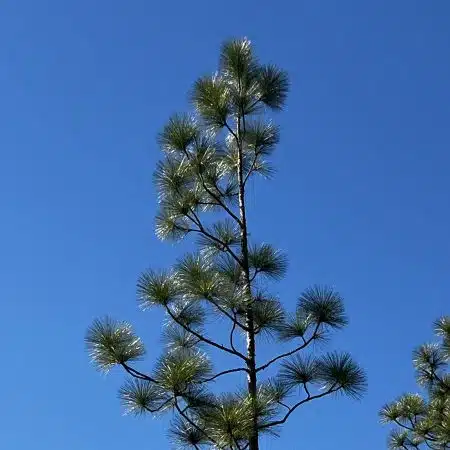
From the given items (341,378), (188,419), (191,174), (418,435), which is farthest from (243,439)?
(418,435)

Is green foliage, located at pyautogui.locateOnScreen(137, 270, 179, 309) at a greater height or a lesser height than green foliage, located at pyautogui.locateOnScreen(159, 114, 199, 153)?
lesser

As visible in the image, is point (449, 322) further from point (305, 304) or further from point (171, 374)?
point (171, 374)

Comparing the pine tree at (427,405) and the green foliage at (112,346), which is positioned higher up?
the pine tree at (427,405)

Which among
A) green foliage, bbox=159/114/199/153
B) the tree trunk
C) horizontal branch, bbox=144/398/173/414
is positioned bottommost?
horizontal branch, bbox=144/398/173/414

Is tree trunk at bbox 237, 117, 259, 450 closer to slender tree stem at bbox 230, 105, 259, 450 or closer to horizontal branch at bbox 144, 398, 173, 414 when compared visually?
slender tree stem at bbox 230, 105, 259, 450

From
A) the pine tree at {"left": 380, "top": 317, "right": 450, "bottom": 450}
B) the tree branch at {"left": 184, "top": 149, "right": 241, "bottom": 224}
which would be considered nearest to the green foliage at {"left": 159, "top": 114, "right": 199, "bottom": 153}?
the tree branch at {"left": 184, "top": 149, "right": 241, "bottom": 224}

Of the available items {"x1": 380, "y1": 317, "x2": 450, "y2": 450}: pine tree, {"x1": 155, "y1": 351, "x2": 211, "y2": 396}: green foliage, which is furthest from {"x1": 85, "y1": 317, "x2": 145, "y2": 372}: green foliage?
{"x1": 380, "y1": 317, "x2": 450, "y2": 450}: pine tree

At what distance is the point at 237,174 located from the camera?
8.84 m

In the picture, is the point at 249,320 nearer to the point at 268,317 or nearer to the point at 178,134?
the point at 268,317

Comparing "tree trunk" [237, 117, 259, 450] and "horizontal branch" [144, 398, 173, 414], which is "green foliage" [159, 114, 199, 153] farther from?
"horizontal branch" [144, 398, 173, 414]

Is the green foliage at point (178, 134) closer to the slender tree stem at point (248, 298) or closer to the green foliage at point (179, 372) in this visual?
the slender tree stem at point (248, 298)

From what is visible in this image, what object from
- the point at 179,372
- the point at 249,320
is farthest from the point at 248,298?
the point at 179,372

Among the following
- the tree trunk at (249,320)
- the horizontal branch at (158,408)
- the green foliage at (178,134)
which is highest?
the green foliage at (178,134)

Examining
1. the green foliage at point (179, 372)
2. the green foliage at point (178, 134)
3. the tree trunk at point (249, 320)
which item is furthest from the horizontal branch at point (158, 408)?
the green foliage at point (178, 134)
